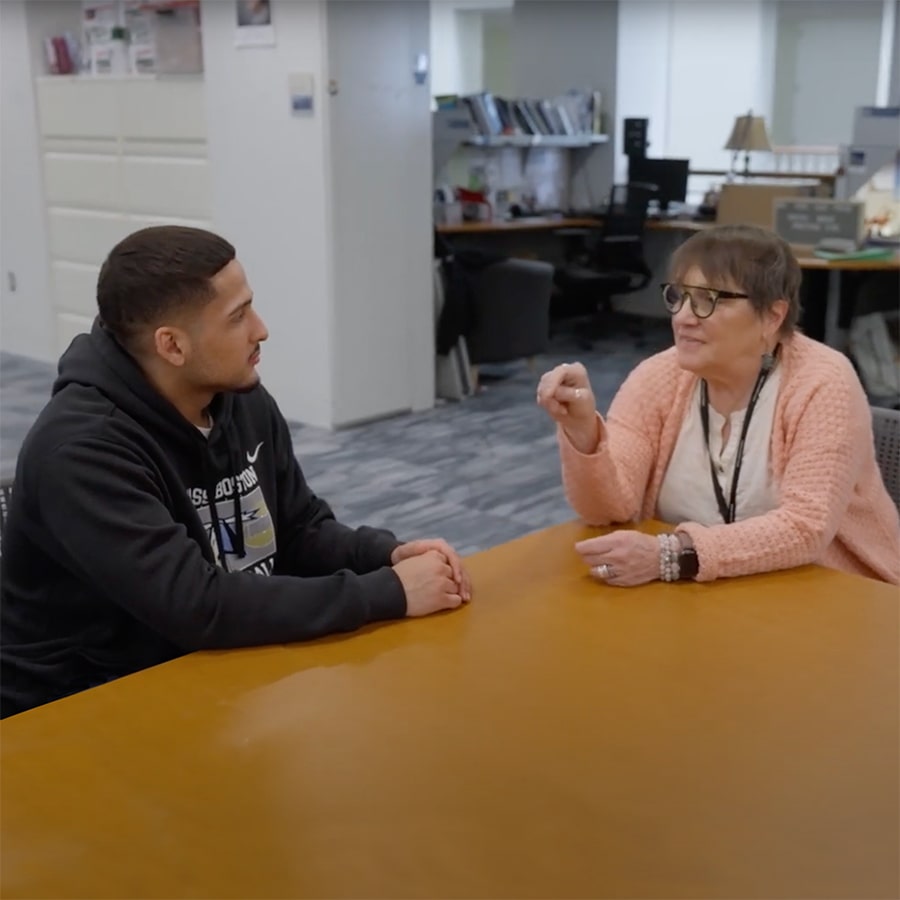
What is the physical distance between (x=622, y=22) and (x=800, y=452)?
7006mm

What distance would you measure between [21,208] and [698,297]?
569 cm

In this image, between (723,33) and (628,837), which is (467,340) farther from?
(628,837)

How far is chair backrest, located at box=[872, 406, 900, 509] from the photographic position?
200 cm

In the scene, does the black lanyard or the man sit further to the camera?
the black lanyard

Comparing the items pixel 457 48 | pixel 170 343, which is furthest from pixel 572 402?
pixel 457 48

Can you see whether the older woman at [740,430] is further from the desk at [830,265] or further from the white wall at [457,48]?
the white wall at [457,48]

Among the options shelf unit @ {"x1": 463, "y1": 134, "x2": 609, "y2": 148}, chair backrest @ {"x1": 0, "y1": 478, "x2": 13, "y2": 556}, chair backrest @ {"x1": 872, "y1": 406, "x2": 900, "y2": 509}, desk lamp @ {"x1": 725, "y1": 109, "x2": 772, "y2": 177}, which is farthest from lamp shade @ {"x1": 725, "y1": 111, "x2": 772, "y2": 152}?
chair backrest @ {"x1": 0, "y1": 478, "x2": 13, "y2": 556}

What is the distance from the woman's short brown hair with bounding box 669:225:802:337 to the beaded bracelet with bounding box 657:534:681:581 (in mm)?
430

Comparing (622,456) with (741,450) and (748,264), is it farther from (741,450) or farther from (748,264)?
(748,264)

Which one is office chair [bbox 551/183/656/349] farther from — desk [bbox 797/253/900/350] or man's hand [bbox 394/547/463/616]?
man's hand [bbox 394/547/463/616]

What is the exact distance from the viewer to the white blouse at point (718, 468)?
1.82 metres

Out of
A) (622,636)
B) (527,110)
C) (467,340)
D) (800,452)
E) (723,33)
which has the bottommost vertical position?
(467,340)

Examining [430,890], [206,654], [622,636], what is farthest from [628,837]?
[206,654]

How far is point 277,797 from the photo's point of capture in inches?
42.1
